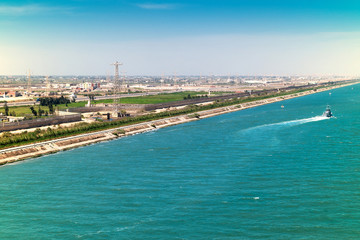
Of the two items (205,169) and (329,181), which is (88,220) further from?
(329,181)

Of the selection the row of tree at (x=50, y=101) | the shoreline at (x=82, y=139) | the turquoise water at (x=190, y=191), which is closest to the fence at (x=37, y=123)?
the shoreline at (x=82, y=139)

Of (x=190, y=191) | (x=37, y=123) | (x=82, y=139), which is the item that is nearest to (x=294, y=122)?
(x=82, y=139)

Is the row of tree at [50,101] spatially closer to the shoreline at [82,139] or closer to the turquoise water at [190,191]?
the shoreline at [82,139]

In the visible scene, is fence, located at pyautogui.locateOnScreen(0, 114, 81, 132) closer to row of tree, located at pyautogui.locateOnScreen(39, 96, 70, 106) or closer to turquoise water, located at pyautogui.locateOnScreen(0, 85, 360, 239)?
turquoise water, located at pyautogui.locateOnScreen(0, 85, 360, 239)

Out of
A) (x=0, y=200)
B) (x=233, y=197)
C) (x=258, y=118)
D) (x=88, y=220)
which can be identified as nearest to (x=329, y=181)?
(x=233, y=197)

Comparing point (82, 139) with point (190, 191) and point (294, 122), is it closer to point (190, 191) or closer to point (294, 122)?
point (190, 191)

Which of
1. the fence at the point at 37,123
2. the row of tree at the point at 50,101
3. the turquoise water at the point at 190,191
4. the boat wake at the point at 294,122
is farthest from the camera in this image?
the row of tree at the point at 50,101

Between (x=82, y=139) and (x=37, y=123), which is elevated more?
(x=37, y=123)

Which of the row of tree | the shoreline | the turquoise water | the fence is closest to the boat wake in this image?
the turquoise water
